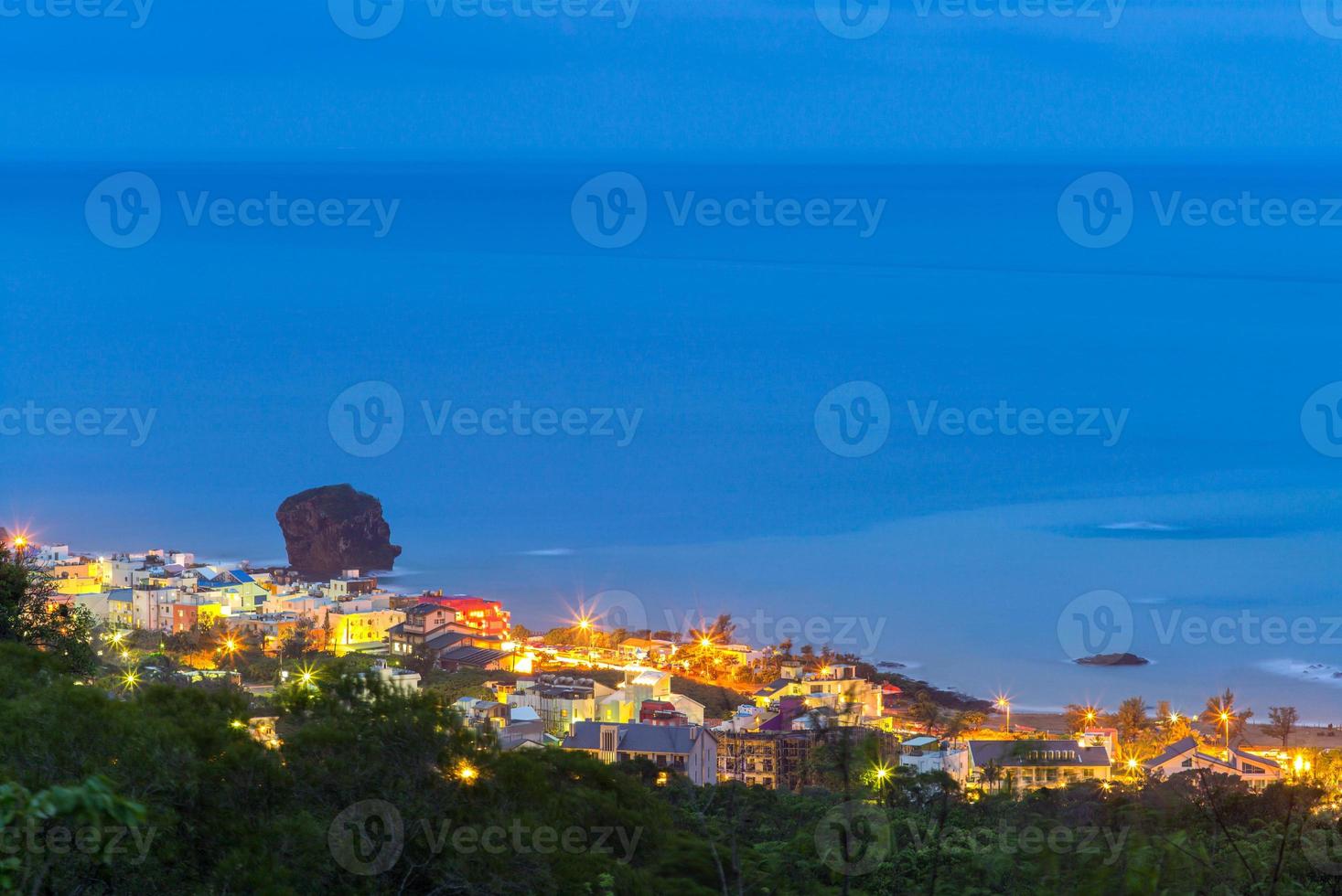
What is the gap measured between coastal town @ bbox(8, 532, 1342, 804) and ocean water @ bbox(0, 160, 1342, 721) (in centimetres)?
56

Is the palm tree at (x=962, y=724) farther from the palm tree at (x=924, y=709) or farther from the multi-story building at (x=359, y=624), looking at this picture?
the multi-story building at (x=359, y=624)

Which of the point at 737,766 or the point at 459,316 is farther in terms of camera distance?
the point at 459,316

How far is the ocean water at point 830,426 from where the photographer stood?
12914 mm

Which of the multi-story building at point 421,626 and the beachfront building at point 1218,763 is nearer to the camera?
the beachfront building at point 1218,763

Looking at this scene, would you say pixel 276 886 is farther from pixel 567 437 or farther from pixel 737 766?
pixel 567 437

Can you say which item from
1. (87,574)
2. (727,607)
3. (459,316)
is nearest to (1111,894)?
(727,607)

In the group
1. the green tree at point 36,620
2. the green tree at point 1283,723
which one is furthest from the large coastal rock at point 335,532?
the green tree at point 1283,723

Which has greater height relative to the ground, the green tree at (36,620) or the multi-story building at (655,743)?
the green tree at (36,620)

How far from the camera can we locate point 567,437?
20391 mm

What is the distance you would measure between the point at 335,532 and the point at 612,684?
515 centimetres

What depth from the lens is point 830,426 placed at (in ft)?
67.7

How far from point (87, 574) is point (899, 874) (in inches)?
464

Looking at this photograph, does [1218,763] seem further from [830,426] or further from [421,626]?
[830,426]

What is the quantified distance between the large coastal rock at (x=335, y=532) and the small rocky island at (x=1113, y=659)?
285 inches
